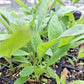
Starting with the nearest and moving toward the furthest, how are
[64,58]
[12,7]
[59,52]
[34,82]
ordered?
[59,52], [34,82], [64,58], [12,7]

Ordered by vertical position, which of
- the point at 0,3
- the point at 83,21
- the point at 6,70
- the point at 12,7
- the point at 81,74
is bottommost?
the point at 81,74

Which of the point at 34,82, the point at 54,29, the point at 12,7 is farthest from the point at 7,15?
the point at 12,7

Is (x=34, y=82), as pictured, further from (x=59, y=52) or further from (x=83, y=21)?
(x=83, y=21)

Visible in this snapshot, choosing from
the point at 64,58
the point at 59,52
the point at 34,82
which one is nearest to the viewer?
the point at 59,52

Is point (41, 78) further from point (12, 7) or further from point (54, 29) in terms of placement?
point (12, 7)

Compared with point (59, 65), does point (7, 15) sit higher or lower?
higher

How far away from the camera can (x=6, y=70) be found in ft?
1.65

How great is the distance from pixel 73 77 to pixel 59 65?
0.09 metres

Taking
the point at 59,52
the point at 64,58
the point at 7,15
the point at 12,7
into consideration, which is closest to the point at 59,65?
the point at 64,58

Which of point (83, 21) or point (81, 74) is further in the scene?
point (81, 74)

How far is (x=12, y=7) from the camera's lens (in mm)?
1150

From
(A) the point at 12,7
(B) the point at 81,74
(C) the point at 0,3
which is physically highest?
(C) the point at 0,3

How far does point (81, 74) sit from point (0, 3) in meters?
1.17

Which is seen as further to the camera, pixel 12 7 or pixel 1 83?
pixel 12 7
